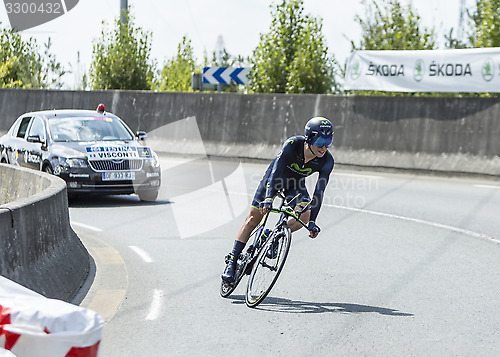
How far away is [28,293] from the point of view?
137 inches

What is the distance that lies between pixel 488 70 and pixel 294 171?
1300 cm

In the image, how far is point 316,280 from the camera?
803cm

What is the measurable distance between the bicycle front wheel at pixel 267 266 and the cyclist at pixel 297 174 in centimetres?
23

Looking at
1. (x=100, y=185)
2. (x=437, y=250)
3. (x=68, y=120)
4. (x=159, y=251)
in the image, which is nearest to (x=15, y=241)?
(x=159, y=251)

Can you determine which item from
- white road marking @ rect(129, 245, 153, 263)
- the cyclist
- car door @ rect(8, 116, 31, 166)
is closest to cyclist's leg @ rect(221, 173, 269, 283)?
the cyclist

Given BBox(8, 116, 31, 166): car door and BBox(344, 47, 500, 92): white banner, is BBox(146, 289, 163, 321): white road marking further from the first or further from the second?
BBox(344, 47, 500, 92): white banner

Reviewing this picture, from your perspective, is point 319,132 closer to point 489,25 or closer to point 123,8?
point 489,25

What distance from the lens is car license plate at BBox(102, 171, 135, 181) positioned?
45.5ft

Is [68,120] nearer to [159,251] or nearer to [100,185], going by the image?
[100,185]

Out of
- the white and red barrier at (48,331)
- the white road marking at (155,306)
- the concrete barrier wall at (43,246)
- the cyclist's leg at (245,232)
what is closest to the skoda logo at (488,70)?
the concrete barrier wall at (43,246)

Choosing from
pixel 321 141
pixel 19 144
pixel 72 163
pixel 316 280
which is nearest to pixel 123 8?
pixel 19 144

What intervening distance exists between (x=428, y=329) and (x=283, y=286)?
6.18ft

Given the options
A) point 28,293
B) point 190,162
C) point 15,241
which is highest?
point 28,293

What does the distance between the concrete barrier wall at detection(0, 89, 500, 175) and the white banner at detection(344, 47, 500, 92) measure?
1.64 ft
